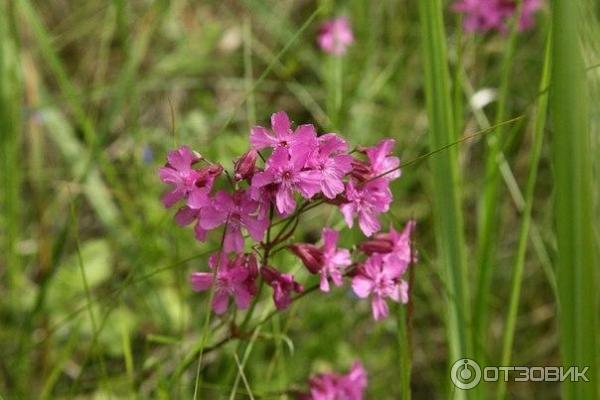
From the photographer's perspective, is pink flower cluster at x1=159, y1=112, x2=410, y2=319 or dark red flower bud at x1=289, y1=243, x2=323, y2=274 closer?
pink flower cluster at x1=159, y1=112, x2=410, y2=319

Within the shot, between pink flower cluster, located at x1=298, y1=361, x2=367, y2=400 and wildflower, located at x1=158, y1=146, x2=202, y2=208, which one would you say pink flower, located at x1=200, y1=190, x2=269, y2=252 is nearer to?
wildflower, located at x1=158, y1=146, x2=202, y2=208

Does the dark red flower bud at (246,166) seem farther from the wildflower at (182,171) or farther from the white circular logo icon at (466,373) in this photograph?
the white circular logo icon at (466,373)

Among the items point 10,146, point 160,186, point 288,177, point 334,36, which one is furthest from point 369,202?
point 160,186

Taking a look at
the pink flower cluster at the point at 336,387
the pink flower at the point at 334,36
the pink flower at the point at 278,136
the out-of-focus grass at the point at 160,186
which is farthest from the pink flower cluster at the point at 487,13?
the pink flower at the point at 278,136

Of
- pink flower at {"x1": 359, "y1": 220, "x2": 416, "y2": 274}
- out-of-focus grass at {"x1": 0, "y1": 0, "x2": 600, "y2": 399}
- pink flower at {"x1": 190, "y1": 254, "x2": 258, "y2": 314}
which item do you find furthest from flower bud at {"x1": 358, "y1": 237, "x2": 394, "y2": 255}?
out-of-focus grass at {"x1": 0, "y1": 0, "x2": 600, "y2": 399}

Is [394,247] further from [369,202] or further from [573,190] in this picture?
[573,190]

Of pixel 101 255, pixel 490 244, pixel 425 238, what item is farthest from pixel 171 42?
pixel 490 244
